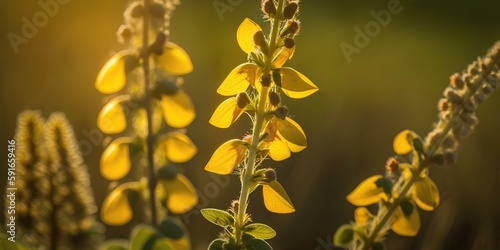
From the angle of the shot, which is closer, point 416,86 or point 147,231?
point 147,231

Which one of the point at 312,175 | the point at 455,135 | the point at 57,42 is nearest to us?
the point at 455,135

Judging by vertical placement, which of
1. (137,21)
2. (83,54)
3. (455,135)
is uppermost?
(83,54)

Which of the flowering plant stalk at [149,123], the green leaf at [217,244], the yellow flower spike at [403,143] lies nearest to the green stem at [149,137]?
the flowering plant stalk at [149,123]

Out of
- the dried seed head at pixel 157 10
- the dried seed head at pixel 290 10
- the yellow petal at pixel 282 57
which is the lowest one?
the yellow petal at pixel 282 57

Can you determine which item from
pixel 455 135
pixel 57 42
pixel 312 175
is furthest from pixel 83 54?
pixel 455 135

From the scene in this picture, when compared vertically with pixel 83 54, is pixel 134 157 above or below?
below

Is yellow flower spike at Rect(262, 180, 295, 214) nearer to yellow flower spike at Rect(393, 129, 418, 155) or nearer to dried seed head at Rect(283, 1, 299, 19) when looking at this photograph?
dried seed head at Rect(283, 1, 299, 19)

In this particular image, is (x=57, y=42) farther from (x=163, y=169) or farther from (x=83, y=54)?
(x=163, y=169)

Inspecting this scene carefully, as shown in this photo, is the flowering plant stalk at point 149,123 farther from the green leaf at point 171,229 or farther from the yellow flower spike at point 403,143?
the yellow flower spike at point 403,143
